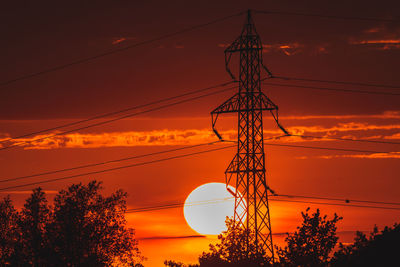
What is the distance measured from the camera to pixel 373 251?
58188 mm

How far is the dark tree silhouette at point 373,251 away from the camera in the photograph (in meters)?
56.8

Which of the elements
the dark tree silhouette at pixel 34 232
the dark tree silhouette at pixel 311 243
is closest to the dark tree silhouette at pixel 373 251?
the dark tree silhouette at pixel 311 243

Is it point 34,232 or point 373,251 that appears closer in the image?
point 373,251

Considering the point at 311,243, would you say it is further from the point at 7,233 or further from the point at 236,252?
the point at 7,233

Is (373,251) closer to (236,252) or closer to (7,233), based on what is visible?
(236,252)

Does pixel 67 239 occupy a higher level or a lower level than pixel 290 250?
higher

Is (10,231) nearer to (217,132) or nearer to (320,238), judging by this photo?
(217,132)

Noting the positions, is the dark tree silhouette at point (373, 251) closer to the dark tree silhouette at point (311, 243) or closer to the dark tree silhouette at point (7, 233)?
the dark tree silhouette at point (311, 243)

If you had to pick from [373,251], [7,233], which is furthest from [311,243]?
[7,233]

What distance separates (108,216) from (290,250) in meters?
22.5

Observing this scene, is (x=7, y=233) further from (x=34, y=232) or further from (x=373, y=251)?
(x=373, y=251)

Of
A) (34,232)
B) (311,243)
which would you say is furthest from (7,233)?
(311,243)

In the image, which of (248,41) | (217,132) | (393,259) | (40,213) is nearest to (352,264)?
(393,259)

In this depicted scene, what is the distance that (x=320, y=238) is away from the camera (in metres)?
62.4
